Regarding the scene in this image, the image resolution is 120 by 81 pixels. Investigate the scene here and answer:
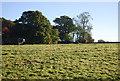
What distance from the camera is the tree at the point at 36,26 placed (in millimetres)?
48625

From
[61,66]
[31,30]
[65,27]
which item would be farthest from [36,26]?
[61,66]

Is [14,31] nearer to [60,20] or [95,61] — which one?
[60,20]

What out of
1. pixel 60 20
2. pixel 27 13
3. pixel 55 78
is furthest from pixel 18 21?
pixel 55 78

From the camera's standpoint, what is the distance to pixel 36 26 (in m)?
50.6

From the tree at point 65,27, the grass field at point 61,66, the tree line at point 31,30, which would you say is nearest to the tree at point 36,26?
the tree line at point 31,30

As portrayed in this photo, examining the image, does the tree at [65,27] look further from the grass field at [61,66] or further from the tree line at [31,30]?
the grass field at [61,66]

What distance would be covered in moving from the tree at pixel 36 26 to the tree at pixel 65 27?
1394cm

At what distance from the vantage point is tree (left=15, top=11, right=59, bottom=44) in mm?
48625

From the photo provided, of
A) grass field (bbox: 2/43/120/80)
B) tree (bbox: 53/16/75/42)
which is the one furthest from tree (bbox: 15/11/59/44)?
grass field (bbox: 2/43/120/80)

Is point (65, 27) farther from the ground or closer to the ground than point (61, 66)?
farther from the ground

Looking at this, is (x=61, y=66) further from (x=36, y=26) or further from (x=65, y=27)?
(x=65, y=27)

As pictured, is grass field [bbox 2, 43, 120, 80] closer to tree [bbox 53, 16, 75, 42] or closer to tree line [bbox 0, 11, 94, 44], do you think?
tree line [bbox 0, 11, 94, 44]

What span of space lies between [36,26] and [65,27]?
77.8ft

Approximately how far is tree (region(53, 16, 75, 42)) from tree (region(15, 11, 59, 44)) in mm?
13940
